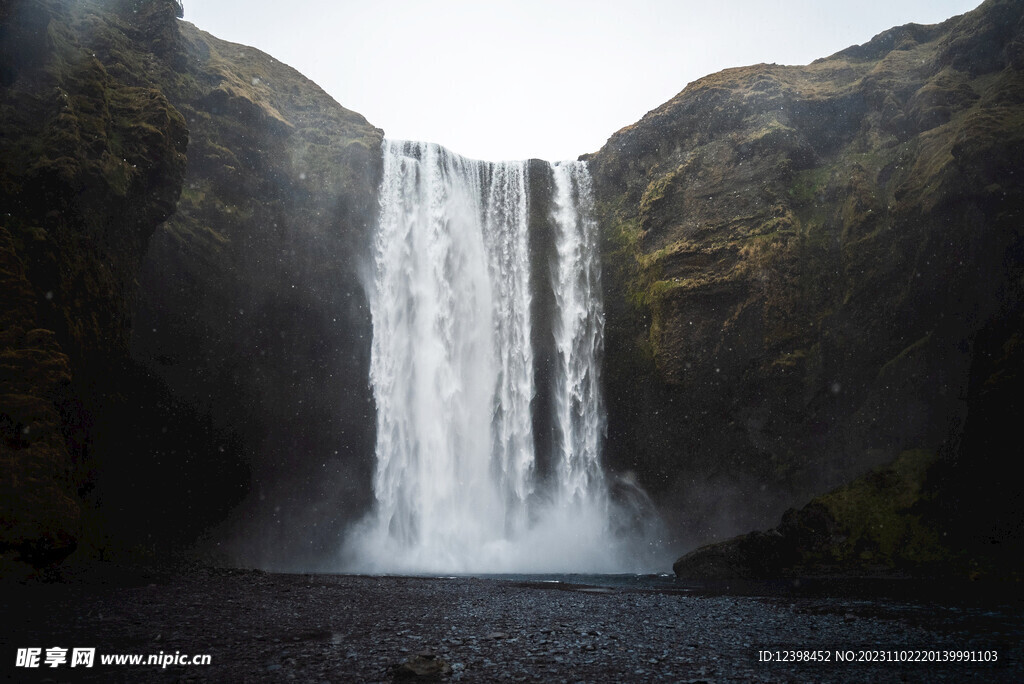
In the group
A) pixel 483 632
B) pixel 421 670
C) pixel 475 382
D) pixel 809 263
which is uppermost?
pixel 809 263

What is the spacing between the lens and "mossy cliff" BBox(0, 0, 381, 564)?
1284cm

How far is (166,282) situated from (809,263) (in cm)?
2768

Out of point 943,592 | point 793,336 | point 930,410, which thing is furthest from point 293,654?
point 793,336

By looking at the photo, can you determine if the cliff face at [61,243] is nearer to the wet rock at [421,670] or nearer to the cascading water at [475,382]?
the wet rock at [421,670]

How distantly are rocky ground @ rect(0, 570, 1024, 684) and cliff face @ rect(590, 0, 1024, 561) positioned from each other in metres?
11.6

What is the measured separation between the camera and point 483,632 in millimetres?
7969

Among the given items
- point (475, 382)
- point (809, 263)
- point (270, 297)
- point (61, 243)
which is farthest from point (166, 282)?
point (809, 263)

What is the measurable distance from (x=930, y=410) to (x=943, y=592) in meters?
9.62

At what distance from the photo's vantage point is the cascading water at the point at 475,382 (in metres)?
26.0

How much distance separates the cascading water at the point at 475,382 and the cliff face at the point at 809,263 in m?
2.01

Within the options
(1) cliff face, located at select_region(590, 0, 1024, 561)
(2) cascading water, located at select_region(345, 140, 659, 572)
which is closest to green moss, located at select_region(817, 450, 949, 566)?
(1) cliff face, located at select_region(590, 0, 1024, 561)

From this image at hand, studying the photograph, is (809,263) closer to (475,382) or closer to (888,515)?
(888,515)

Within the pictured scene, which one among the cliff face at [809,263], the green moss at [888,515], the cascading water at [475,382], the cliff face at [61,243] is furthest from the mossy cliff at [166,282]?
the green moss at [888,515]

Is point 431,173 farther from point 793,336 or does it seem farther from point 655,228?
point 793,336
